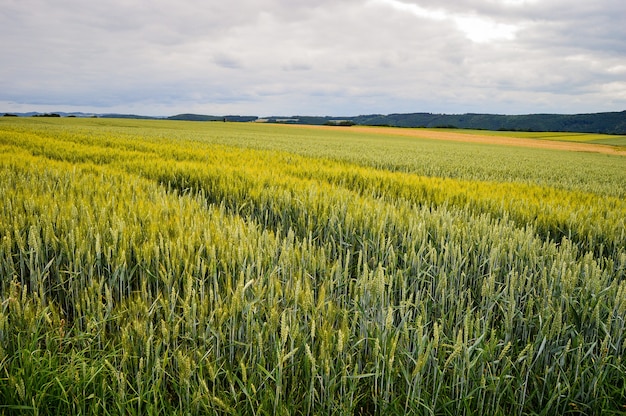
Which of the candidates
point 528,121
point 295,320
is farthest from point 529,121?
point 295,320

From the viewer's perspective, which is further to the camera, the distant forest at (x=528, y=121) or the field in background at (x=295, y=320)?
the distant forest at (x=528, y=121)

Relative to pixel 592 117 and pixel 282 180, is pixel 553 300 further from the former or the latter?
pixel 592 117

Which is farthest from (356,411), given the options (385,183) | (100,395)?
(385,183)

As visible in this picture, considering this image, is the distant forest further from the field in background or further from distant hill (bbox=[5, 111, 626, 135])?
the field in background

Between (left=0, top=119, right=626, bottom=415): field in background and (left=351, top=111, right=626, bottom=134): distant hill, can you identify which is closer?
(left=0, top=119, right=626, bottom=415): field in background

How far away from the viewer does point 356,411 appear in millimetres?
1662

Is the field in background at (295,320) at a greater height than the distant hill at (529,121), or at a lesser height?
lesser

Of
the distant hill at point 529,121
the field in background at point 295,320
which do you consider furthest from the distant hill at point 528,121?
the field in background at point 295,320

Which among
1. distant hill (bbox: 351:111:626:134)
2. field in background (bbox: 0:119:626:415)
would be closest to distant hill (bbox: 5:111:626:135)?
distant hill (bbox: 351:111:626:134)

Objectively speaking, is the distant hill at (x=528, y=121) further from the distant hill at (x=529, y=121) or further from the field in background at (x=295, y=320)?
the field in background at (x=295, y=320)

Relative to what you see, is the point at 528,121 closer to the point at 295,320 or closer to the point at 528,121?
the point at 528,121

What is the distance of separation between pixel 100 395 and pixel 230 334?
0.53 metres

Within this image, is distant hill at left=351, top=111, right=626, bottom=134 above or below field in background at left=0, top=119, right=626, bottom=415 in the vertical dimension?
above

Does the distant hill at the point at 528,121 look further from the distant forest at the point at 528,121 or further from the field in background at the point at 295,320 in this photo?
the field in background at the point at 295,320
